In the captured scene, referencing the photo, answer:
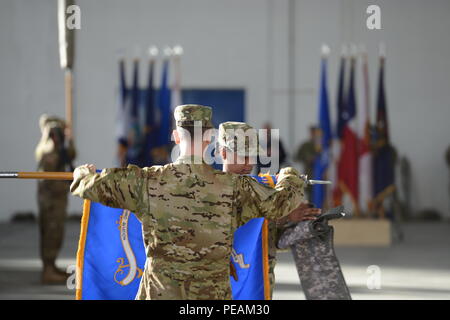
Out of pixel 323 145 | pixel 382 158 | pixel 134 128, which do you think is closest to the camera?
pixel 323 145

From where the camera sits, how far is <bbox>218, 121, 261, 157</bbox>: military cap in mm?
2949

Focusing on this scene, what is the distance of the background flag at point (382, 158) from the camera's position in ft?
34.5

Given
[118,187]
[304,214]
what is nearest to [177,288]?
[118,187]

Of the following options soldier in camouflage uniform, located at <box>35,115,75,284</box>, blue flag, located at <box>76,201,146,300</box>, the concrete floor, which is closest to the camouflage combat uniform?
soldier in camouflage uniform, located at <box>35,115,75,284</box>

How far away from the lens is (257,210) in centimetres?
268

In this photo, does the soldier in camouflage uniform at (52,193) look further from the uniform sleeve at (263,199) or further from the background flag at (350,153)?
the background flag at (350,153)

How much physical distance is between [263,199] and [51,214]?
4.49 m

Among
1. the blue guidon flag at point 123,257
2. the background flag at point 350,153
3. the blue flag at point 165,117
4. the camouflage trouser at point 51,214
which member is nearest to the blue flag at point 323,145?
the background flag at point 350,153

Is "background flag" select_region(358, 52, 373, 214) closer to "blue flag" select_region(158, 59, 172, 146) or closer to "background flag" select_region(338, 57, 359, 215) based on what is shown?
"background flag" select_region(338, 57, 359, 215)

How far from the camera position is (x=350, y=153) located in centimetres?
1043

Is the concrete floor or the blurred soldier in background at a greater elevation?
the blurred soldier in background

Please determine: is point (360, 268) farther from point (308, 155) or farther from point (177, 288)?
point (177, 288)

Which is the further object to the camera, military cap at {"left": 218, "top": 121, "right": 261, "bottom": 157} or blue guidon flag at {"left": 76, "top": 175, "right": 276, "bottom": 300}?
blue guidon flag at {"left": 76, "top": 175, "right": 276, "bottom": 300}

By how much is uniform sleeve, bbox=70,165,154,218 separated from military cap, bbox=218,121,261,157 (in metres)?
0.43
